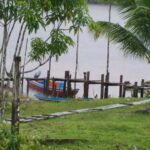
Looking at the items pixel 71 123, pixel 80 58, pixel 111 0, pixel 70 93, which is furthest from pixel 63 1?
pixel 80 58

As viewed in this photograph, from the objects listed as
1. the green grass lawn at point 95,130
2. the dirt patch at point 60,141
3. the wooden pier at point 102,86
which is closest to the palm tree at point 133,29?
the green grass lawn at point 95,130

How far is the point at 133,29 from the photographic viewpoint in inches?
581

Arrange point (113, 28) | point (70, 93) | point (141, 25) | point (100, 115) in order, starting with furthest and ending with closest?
point (70, 93), point (113, 28), point (141, 25), point (100, 115)

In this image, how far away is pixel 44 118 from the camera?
12.5 m

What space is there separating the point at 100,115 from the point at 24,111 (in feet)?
7.77

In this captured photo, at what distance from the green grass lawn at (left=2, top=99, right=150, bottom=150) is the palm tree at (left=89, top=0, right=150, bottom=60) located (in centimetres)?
153

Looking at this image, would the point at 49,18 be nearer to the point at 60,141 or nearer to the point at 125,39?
the point at 60,141

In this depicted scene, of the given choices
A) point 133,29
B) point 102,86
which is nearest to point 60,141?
point 133,29

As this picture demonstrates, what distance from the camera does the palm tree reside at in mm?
14305

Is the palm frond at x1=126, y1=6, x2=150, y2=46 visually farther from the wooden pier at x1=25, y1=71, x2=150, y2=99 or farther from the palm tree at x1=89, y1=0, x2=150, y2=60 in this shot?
the wooden pier at x1=25, y1=71, x2=150, y2=99

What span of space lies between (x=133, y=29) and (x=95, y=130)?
15.7ft

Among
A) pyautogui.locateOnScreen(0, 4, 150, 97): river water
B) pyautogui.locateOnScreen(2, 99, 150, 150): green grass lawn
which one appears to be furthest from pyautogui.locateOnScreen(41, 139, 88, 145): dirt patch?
pyautogui.locateOnScreen(0, 4, 150, 97): river water

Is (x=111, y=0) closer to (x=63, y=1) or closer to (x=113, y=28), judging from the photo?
(x=113, y=28)

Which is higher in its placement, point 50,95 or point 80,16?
point 80,16
